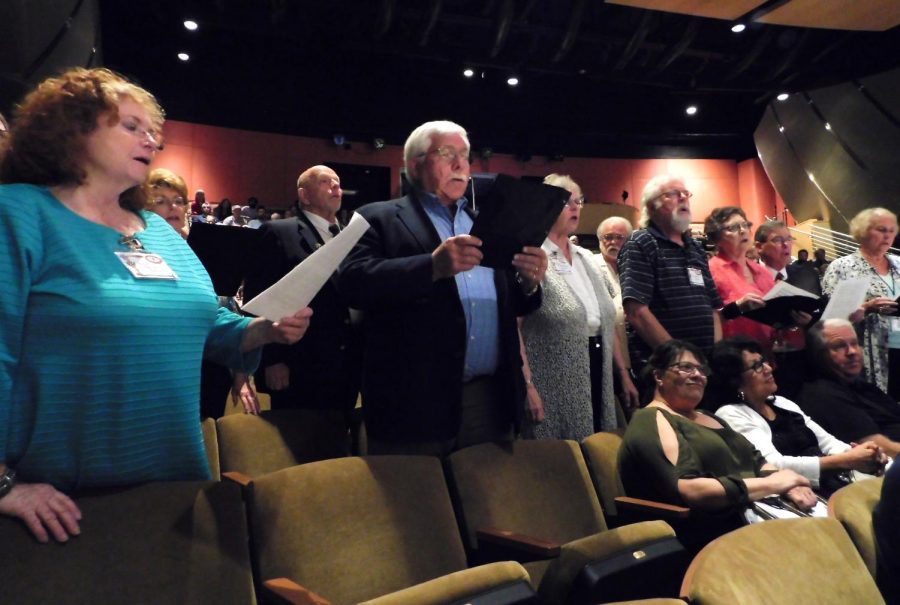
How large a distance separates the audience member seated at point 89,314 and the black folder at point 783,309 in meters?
1.85

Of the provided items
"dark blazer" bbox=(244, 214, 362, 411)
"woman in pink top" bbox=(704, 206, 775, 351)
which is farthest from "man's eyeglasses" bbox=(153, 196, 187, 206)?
"woman in pink top" bbox=(704, 206, 775, 351)

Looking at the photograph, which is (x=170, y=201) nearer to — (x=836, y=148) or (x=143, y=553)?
(x=143, y=553)

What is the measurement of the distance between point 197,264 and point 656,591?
1.04m

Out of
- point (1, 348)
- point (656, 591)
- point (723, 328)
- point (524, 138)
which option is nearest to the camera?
point (1, 348)

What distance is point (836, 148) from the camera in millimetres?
7617

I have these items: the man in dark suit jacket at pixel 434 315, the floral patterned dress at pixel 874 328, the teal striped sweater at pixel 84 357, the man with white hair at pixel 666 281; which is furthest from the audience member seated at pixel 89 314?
the floral patterned dress at pixel 874 328

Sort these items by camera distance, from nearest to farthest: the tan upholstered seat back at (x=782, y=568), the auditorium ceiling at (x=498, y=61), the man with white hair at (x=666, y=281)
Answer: the tan upholstered seat back at (x=782, y=568) → the man with white hair at (x=666, y=281) → the auditorium ceiling at (x=498, y=61)

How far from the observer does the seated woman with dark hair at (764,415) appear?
193 centimetres

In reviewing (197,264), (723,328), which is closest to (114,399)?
(197,264)

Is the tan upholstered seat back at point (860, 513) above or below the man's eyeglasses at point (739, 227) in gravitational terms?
below

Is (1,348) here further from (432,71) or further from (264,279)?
(432,71)

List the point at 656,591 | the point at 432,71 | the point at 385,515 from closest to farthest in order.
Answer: the point at 656,591 → the point at 385,515 → the point at 432,71

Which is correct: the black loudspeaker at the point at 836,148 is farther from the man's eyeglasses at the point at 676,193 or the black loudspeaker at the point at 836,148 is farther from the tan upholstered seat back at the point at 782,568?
the tan upholstered seat back at the point at 782,568

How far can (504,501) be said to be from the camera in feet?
4.69
